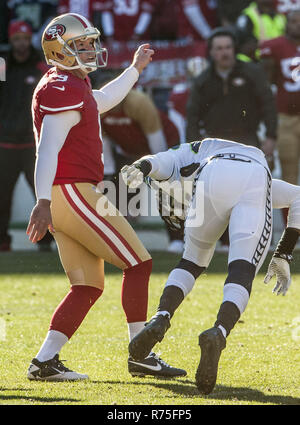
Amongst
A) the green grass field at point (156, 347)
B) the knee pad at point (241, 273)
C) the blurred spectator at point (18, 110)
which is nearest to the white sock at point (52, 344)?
the green grass field at point (156, 347)

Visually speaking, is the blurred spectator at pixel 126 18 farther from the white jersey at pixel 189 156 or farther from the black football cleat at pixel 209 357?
the black football cleat at pixel 209 357

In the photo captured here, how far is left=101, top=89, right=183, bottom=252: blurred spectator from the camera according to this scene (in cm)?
862

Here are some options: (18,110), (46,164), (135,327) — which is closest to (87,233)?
(46,164)

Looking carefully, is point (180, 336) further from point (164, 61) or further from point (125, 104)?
point (164, 61)

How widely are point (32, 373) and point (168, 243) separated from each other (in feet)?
17.4

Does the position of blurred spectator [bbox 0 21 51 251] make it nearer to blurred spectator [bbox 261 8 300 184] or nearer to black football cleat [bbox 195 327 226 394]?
blurred spectator [bbox 261 8 300 184]

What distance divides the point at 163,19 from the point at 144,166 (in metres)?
7.88

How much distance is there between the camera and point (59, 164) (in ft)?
14.6

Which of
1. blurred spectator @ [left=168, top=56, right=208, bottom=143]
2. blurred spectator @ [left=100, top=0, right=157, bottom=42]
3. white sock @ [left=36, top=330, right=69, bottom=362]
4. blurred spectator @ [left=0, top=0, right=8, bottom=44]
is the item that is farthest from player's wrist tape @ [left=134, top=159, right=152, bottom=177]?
blurred spectator @ [left=0, top=0, right=8, bottom=44]

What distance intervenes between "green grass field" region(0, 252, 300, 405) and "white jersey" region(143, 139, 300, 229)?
70 cm

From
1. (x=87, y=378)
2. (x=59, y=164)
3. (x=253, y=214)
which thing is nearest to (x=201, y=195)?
(x=253, y=214)

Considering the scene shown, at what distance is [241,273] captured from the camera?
4109 millimetres

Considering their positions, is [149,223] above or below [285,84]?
below

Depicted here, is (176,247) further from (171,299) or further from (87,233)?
(171,299)
